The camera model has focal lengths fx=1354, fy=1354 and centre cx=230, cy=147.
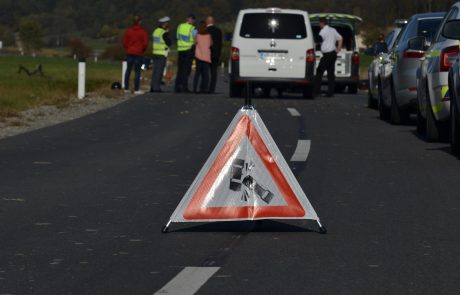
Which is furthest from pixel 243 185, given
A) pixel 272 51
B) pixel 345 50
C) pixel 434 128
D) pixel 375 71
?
pixel 345 50

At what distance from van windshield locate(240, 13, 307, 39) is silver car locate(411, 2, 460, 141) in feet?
40.9

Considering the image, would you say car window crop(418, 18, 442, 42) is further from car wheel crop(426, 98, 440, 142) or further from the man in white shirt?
the man in white shirt

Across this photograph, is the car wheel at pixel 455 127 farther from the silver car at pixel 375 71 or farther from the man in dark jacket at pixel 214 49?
the man in dark jacket at pixel 214 49

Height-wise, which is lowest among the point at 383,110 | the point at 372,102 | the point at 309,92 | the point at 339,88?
the point at 339,88

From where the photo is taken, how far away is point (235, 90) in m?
29.5

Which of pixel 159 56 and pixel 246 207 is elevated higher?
pixel 246 207

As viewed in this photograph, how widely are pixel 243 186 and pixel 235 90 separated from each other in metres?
21.3

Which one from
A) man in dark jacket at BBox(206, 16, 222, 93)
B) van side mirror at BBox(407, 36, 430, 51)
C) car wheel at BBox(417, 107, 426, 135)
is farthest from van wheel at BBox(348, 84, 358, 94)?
van side mirror at BBox(407, 36, 430, 51)

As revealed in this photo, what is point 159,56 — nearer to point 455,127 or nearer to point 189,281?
point 455,127

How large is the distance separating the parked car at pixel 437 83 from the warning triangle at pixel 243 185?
6585mm

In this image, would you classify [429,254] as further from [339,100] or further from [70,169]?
[339,100]

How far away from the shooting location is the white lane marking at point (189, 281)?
6330 mm

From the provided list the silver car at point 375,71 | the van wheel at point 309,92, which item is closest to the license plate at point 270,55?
the van wheel at point 309,92

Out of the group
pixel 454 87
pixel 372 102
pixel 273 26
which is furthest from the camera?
pixel 273 26
